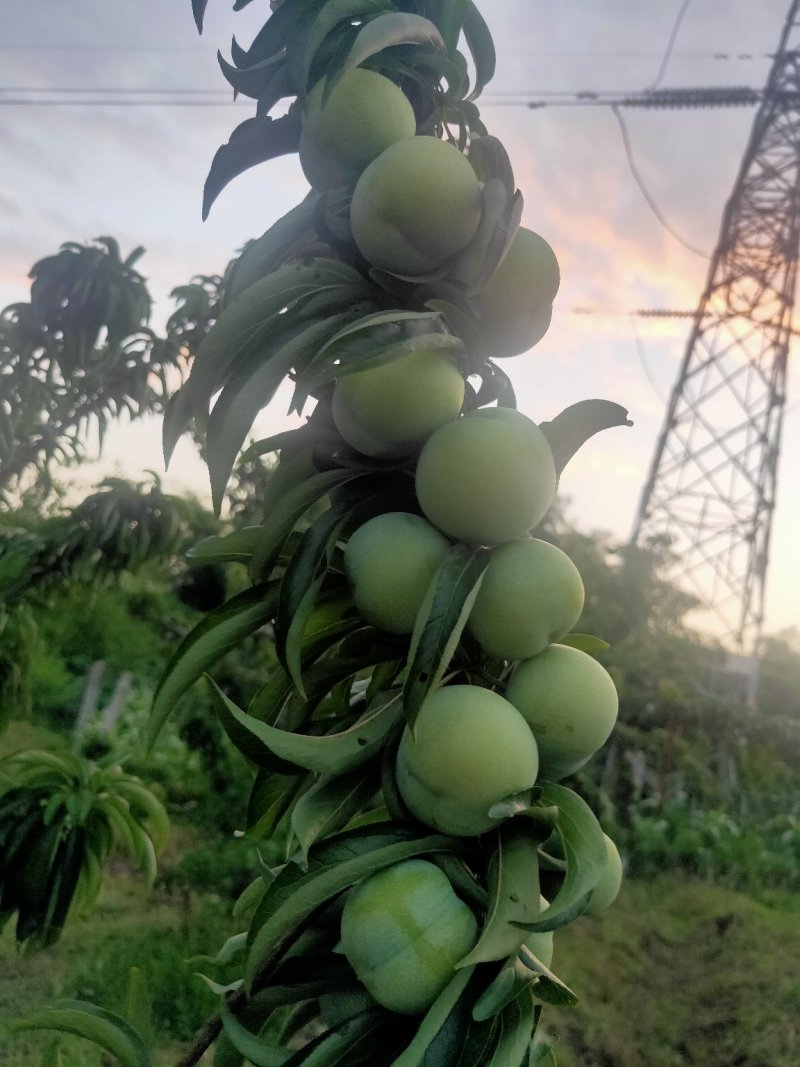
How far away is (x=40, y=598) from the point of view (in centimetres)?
271

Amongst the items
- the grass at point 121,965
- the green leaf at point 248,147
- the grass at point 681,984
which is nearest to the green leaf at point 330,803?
the green leaf at point 248,147

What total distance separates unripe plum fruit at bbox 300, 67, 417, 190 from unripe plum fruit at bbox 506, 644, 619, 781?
0.37 meters

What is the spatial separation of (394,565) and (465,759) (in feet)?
0.42

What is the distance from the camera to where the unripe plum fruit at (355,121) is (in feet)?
1.82

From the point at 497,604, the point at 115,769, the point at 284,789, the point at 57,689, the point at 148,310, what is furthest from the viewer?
the point at 57,689

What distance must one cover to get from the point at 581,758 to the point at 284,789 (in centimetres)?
24

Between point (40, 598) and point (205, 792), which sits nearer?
point (40, 598)

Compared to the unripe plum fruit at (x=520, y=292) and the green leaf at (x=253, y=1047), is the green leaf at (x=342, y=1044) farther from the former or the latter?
the unripe plum fruit at (x=520, y=292)

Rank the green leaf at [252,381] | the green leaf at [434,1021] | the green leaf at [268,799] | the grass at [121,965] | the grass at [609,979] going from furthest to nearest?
the grass at [609,979]
the grass at [121,965]
the green leaf at [268,799]
the green leaf at [252,381]
the green leaf at [434,1021]

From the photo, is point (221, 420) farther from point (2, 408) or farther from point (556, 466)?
point (2, 408)

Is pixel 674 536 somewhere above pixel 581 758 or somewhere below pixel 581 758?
above

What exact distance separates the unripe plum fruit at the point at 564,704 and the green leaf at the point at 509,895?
0.06m

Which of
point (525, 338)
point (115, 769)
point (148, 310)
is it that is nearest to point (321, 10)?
point (525, 338)

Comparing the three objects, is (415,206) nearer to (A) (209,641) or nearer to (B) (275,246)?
(B) (275,246)
